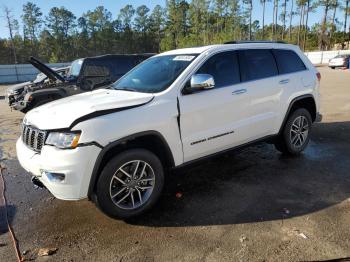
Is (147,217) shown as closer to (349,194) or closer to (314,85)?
(349,194)

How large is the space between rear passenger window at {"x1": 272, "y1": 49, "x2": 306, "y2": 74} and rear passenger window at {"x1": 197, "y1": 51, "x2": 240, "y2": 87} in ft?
3.17

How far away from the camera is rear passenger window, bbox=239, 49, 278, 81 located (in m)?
5.10

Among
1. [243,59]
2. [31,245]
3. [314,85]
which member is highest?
[243,59]

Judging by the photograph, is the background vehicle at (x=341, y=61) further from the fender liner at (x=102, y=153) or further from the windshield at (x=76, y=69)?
the fender liner at (x=102, y=153)

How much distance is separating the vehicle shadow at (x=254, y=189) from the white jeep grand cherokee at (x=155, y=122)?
0.44 meters

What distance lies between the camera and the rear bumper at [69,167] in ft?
11.7

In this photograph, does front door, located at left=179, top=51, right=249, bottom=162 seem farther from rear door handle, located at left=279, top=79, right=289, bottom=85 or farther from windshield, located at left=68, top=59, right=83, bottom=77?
windshield, located at left=68, top=59, right=83, bottom=77

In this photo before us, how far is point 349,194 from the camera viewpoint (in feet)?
14.8

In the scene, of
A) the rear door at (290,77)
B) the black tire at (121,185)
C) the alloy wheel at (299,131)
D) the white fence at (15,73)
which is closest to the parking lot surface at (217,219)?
the black tire at (121,185)

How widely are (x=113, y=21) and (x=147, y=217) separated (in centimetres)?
8991

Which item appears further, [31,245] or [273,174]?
[273,174]

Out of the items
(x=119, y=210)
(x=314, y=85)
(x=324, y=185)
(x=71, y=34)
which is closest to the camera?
(x=119, y=210)

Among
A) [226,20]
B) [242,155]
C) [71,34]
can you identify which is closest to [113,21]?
[71,34]

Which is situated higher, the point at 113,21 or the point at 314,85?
the point at 113,21
